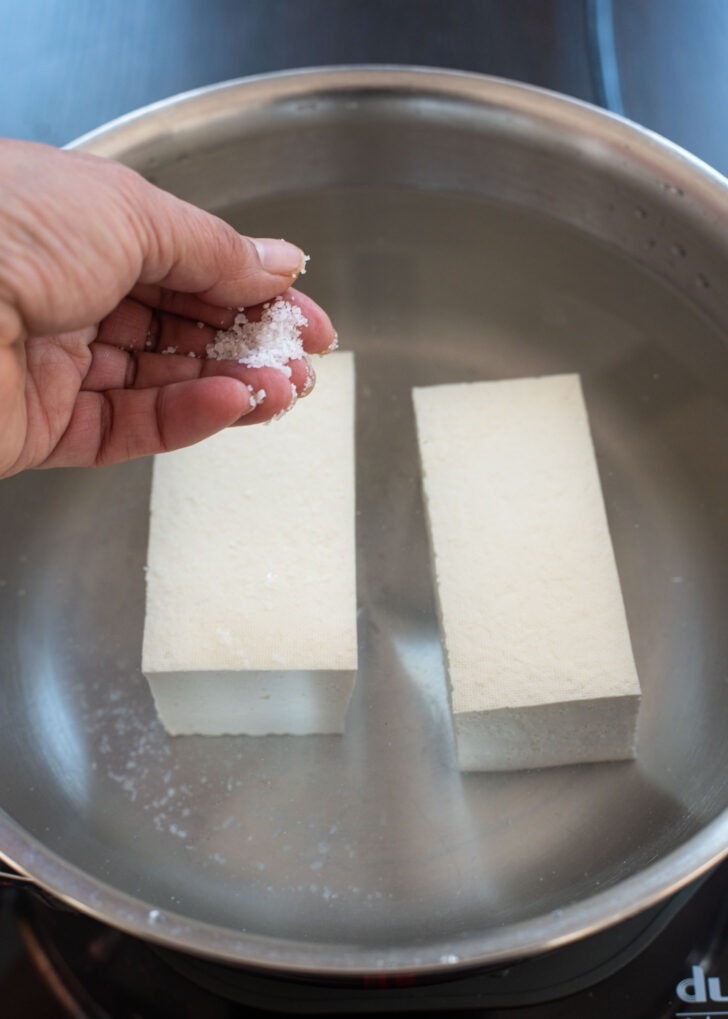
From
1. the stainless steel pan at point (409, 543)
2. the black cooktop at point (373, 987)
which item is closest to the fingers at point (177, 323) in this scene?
the stainless steel pan at point (409, 543)

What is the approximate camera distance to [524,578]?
3.75 ft

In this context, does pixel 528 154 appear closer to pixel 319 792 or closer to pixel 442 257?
pixel 442 257

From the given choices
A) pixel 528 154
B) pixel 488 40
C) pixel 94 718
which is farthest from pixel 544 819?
pixel 488 40

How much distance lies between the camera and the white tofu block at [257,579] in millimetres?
1078

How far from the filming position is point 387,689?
124 cm

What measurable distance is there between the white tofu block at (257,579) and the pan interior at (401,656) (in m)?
0.10

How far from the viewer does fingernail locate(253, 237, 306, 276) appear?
1.02 meters

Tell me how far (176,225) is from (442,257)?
623 mm

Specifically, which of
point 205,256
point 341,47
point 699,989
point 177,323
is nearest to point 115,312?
point 177,323

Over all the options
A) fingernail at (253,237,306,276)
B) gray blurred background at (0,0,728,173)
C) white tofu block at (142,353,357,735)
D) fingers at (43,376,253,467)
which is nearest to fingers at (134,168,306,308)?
fingernail at (253,237,306,276)

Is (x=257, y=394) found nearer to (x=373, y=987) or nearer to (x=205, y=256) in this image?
(x=205, y=256)

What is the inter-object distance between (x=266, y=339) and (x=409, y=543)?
42 cm

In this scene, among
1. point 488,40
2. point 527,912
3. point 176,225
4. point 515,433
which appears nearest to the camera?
point 176,225

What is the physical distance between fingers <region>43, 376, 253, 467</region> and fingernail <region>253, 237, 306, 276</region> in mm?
147
